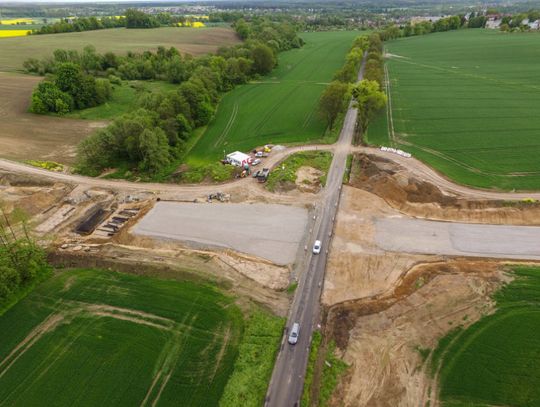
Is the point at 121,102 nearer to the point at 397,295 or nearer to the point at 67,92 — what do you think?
the point at 67,92

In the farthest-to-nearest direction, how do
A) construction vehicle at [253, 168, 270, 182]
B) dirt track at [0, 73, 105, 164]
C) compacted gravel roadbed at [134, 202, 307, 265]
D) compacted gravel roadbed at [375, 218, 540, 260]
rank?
dirt track at [0, 73, 105, 164]
construction vehicle at [253, 168, 270, 182]
compacted gravel roadbed at [134, 202, 307, 265]
compacted gravel roadbed at [375, 218, 540, 260]

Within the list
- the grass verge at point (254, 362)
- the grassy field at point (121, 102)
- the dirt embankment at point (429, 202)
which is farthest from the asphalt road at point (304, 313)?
the grassy field at point (121, 102)

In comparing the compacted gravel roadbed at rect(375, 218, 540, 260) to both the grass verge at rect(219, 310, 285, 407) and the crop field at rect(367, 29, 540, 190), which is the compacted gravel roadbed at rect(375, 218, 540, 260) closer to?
the crop field at rect(367, 29, 540, 190)

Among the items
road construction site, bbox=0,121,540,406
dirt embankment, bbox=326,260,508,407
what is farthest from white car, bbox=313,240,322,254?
dirt embankment, bbox=326,260,508,407

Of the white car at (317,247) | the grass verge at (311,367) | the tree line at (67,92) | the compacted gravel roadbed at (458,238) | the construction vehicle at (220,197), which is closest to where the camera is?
the grass verge at (311,367)

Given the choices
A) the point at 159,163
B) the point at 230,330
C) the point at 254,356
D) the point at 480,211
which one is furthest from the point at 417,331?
the point at 159,163

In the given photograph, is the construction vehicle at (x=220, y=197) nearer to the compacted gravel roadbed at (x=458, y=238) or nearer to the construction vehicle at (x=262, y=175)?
the construction vehicle at (x=262, y=175)
